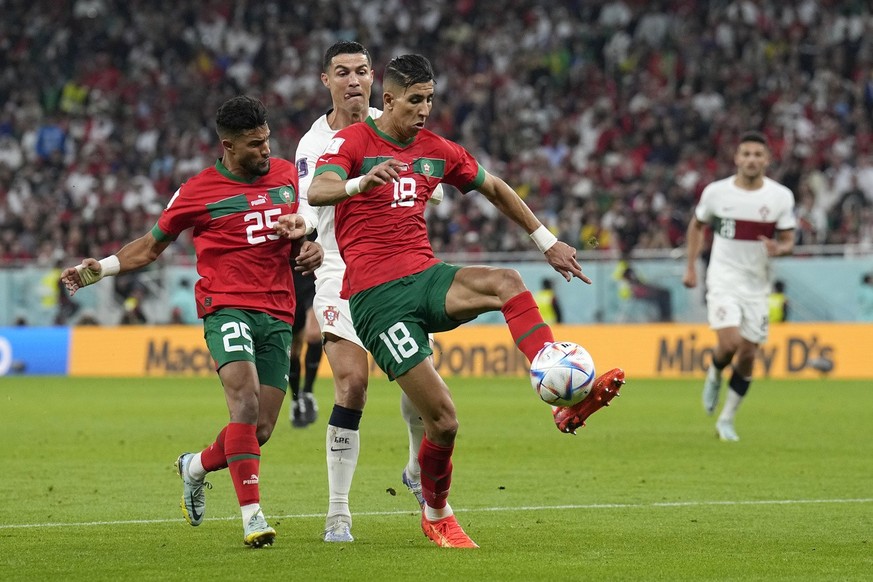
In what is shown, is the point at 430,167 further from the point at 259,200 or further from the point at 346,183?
the point at 259,200

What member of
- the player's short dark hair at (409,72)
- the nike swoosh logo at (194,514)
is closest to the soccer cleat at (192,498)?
the nike swoosh logo at (194,514)

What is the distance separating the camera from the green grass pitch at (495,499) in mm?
6711

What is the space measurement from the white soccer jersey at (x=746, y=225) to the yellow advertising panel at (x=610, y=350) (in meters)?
8.20

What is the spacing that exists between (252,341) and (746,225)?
26.1ft

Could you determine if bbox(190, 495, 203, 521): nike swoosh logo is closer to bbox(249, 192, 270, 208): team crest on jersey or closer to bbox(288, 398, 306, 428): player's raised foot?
bbox(249, 192, 270, 208): team crest on jersey

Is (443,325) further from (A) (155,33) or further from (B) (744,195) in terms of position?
(A) (155,33)

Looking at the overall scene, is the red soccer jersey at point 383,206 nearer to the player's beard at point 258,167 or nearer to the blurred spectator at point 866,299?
the player's beard at point 258,167

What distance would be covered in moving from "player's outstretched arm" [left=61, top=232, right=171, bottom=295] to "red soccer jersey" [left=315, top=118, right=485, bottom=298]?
1031mm

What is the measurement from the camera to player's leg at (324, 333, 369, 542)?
7.66m

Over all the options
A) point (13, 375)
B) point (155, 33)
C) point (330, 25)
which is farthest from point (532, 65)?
point (13, 375)

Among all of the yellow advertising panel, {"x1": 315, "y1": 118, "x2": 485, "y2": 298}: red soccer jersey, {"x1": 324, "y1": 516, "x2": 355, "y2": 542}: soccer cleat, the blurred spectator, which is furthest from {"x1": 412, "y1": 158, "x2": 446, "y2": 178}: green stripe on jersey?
the blurred spectator

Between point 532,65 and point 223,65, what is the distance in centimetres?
720

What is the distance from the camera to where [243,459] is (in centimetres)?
726

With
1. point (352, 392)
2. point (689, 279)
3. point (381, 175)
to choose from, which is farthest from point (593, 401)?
point (689, 279)
